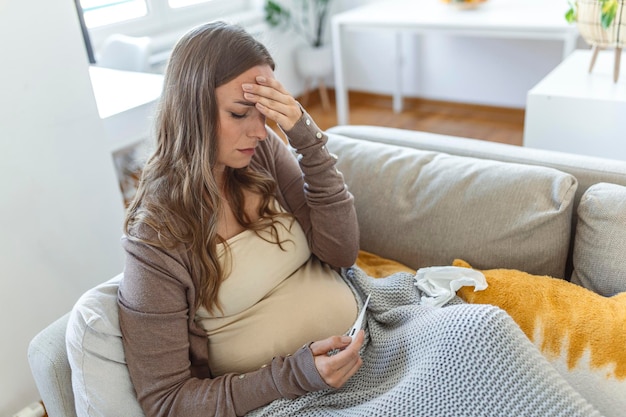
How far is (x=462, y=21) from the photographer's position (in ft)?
9.23

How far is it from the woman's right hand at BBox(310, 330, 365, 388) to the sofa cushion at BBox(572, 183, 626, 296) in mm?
534

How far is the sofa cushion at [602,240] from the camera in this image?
121 cm

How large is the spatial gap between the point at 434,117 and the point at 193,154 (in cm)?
285

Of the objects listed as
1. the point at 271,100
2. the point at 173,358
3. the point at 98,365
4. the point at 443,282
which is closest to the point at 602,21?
the point at 443,282

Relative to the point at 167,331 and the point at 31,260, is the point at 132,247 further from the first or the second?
the point at 31,260

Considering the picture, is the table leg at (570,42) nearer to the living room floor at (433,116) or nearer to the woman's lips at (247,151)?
the living room floor at (433,116)

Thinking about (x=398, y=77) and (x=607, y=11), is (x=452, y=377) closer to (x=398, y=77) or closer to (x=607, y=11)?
(x=607, y=11)

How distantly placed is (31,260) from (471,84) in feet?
9.49

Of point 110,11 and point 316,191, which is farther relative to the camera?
point 110,11

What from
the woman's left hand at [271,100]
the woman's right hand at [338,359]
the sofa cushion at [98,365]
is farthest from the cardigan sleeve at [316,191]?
the sofa cushion at [98,365]

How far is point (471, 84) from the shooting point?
12.1 ft

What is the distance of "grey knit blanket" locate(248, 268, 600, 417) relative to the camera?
36.2 inches

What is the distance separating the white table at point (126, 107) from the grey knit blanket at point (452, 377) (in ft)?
3.12

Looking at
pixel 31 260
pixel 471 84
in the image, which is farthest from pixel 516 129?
pixel 31 260
